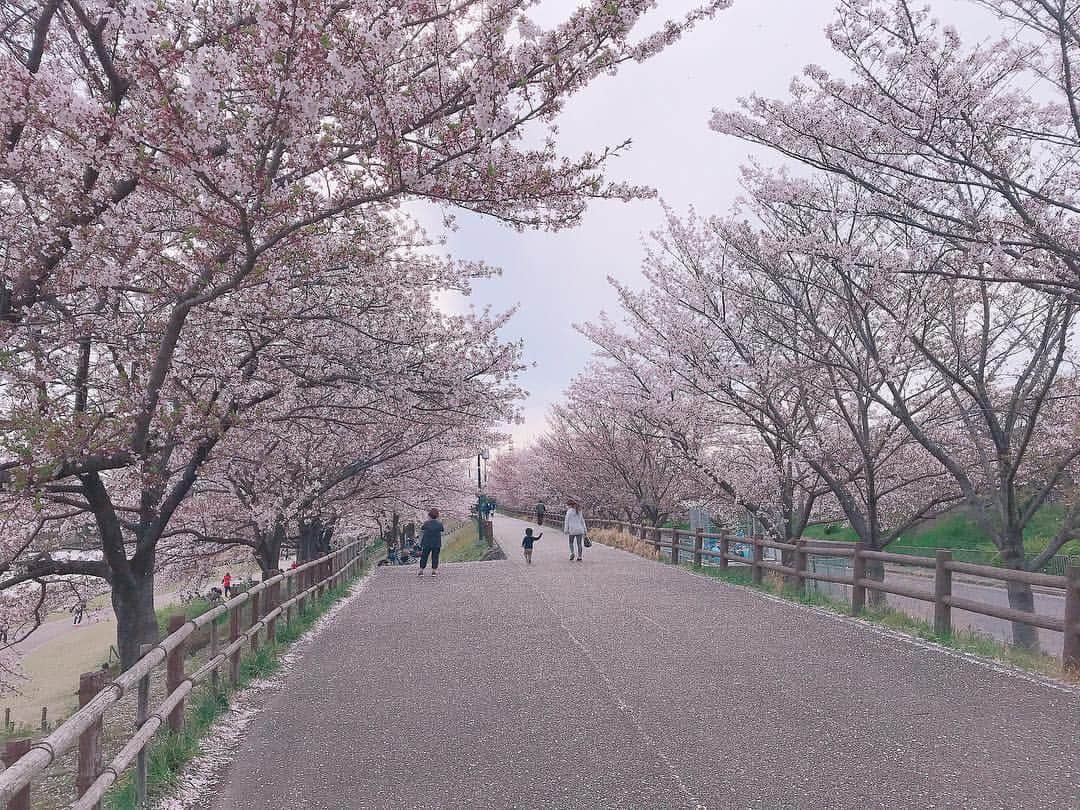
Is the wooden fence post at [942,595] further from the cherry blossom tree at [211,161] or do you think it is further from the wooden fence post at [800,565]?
the cherry blossom tree at [211,161]

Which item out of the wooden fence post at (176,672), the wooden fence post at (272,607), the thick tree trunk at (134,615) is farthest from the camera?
the thick tree trunk at (134,615)

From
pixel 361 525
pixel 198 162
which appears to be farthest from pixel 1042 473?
pixel 361 525

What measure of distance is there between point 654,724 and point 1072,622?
439 centimetres

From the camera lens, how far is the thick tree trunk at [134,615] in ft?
35.0

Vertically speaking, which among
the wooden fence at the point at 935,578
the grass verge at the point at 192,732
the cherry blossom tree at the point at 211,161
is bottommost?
the grass verge at the point at 192,732

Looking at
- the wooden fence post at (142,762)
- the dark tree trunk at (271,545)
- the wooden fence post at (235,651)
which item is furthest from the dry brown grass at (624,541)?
the wooden fence post at (142,762)

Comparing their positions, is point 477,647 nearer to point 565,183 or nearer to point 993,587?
point 565,183

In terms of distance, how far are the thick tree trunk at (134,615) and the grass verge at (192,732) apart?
1738 millimetres

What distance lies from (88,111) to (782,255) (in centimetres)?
1110

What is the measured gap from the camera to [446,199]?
5754mm

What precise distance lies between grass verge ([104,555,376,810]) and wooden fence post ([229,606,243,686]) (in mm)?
76

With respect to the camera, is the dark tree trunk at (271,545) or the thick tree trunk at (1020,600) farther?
the dark tree trunk at (271,545)

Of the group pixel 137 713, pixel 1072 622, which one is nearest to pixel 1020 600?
pixel 1072 622

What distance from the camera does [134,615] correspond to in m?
10.8
